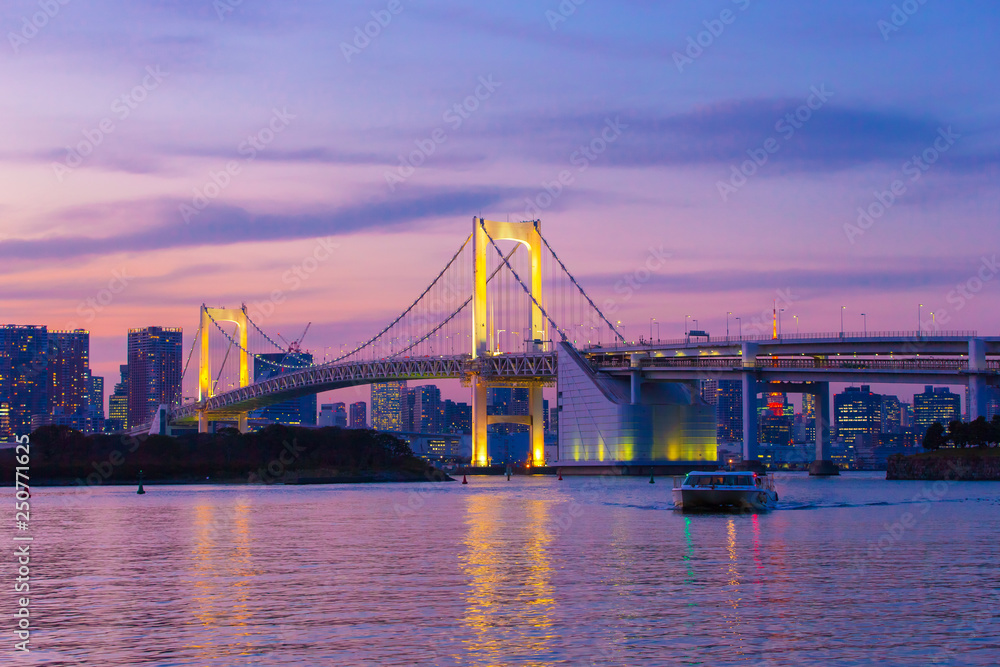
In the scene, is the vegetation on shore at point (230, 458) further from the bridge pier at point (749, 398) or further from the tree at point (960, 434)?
the tree at point (960, 434)

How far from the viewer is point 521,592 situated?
22.1 meters

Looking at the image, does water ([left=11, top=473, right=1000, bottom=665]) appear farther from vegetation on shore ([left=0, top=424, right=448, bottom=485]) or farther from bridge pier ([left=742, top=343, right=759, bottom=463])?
bridge pier ([left=742, top=343, right=759, bottom=463])

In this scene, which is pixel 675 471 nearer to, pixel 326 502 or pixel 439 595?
pixel 326 502

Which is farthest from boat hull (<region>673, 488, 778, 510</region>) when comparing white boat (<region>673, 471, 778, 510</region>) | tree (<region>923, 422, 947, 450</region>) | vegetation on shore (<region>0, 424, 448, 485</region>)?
tree (<region>923, 422, 947, 450</region>)

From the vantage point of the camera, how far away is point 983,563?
86.3ft

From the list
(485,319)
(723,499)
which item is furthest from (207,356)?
(723,499)

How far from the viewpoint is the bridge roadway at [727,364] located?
330 ft

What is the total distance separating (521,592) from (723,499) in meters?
27.2

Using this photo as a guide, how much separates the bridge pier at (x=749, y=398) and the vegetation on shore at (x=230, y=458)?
27.0 meters

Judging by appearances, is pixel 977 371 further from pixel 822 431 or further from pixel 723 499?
pixel 723 499

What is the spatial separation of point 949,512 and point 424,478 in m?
64.6

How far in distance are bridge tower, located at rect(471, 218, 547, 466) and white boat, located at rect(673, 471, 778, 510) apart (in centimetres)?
7466

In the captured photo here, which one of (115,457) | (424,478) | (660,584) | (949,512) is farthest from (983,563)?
(115,457)

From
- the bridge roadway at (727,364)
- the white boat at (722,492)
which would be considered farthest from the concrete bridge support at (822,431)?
the white boat at (722,492)
